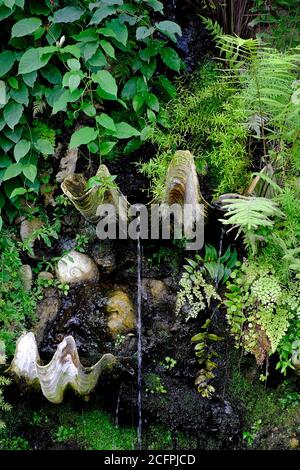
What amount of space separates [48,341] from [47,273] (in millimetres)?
423

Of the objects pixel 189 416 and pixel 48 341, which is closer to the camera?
pixel 189 416

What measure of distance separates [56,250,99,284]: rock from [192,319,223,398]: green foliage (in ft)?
2.39

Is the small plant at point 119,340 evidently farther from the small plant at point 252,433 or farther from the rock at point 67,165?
the rock at point 67,165

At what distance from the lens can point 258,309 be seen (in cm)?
295

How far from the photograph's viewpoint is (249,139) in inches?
133

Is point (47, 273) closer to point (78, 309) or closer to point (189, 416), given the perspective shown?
point (78, 309)

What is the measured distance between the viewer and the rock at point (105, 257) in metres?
3.35

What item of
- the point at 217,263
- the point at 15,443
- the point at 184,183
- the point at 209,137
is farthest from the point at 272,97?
the point at 15,443

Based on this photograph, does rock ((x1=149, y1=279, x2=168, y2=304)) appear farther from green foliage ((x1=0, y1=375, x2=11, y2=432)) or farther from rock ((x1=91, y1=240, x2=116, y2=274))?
green foliage ((x1=0, y1=375, x2=11, y2=432))

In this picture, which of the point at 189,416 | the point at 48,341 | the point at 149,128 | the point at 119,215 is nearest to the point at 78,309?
the point at 48,341

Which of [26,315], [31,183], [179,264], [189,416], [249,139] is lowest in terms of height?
[189,416]

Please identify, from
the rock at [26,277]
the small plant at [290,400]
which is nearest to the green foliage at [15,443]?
the rock at [26,277]

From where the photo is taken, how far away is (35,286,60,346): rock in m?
3.28

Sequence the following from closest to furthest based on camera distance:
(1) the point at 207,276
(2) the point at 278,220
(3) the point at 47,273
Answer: (2) the point at 278,220, (1) the point at 207,276, (3) the point at 47,273
